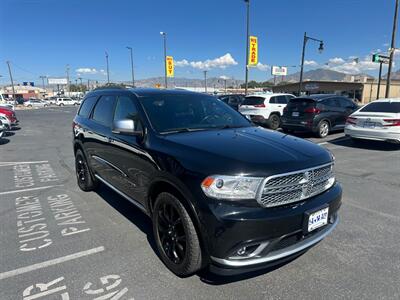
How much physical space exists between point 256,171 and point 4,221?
3794mm

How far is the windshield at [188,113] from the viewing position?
137 inches

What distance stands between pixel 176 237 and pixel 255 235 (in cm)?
86

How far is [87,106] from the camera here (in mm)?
5406

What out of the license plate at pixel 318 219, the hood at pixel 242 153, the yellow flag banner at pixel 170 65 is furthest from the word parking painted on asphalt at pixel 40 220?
the yellow flag banner at pixel 170 65

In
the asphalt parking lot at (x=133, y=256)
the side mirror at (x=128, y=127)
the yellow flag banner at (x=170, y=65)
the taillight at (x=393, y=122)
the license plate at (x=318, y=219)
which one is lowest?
the asphalt parking lot at (x=133, y=256)

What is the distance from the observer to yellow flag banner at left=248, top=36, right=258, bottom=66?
2486 cm

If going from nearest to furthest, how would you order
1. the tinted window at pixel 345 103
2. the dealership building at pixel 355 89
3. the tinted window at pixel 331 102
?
1. the tinted window at pixel 331 102
2. the tinted window at pixel 345 103
3. the dealership building at pixel 355 89

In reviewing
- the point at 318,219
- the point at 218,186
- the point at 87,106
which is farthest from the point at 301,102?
the point at 218,186

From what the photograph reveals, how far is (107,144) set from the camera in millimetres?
4238

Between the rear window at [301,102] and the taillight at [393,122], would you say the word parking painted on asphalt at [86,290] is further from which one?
the rear window at [301,102]

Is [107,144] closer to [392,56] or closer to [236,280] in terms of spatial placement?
[236,280]

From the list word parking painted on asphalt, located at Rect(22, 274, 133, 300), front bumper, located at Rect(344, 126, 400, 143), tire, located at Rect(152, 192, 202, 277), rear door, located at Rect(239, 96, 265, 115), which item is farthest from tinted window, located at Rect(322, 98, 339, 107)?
word parking painted on asphalt, located at Rect(22, 274, 133, 300)

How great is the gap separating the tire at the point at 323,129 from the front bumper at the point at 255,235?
9.64 metres

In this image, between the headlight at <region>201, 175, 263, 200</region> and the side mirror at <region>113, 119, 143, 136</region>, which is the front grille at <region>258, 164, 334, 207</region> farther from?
the side mirror at <region>113, 119, 143, 136</region>
